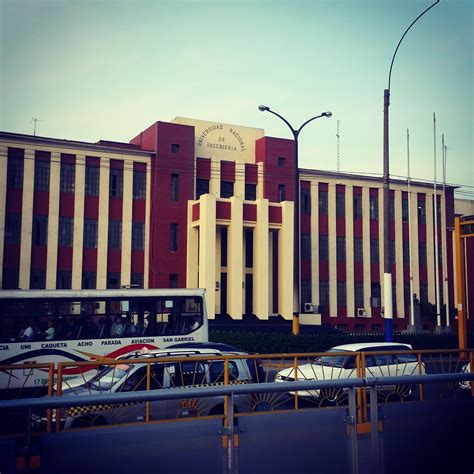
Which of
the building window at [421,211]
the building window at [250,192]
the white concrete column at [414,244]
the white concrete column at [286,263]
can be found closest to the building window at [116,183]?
the building window at [250,192]

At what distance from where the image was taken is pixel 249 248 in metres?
38.2

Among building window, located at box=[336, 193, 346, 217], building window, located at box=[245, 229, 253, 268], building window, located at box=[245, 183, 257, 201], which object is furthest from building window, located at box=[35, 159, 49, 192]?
building window, located at box=[336, 193, 346, 217]

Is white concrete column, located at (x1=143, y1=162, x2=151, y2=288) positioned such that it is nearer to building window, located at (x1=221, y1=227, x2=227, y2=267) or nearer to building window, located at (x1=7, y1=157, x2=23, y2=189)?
building window, located at (x1=221, y1=227, x2=227, y2=267)

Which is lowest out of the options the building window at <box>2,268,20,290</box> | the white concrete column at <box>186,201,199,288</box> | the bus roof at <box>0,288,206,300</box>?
the bus roof at <box>0,288,206,300</box>

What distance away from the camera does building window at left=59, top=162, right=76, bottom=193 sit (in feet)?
113

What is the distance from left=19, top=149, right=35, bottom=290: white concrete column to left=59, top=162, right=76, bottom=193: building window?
172cm

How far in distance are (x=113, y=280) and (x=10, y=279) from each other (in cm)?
604

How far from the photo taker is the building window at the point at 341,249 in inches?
1660

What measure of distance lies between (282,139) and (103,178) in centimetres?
1285

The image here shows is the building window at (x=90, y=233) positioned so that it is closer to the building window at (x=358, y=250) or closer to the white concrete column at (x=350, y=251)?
the white concrete column at (x=350, y=251)

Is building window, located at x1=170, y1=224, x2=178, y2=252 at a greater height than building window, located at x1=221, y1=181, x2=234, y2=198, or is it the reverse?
building window, located at x1=221, y1=181, x2=234, y2=198

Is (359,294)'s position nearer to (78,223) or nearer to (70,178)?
(78,223)

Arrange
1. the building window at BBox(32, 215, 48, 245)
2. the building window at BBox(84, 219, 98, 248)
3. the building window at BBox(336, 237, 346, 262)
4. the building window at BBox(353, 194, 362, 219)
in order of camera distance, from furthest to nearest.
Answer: the building window at BBox(353, 194, 362, 219) → the building window at BBox(336, 237, 346, 262) → the building window at BBox(84, 219, 98, 248) → the building window at BBox(32, 215, 48, 245)

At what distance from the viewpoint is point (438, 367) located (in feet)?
41.1
